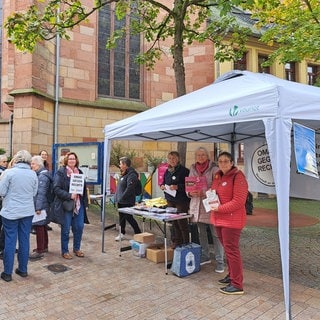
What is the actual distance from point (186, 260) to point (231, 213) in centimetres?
118

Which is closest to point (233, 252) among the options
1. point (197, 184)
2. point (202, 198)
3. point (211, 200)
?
point (211, 200)

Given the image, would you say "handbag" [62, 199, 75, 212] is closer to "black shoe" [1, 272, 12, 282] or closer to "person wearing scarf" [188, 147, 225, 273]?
"black shoe" [1, 272, 12, 282]

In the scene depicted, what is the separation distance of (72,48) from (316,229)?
418 inches

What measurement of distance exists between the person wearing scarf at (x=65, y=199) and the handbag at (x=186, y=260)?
5.61 ft

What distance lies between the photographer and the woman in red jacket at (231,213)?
160 inches

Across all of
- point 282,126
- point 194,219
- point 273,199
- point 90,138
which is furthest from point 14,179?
point 273,199

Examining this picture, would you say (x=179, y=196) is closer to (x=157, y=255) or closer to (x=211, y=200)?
(x=157, y=255)

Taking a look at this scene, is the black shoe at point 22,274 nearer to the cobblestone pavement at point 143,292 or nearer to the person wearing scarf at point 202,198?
the cobblestone pavement at point 143,292

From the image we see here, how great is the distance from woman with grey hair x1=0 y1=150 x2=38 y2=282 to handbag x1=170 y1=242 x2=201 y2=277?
2.04 meters

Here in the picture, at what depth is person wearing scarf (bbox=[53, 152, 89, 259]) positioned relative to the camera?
17.3 feet

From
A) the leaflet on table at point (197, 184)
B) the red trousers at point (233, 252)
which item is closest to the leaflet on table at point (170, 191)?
the leaflet on table at point (197, 184)

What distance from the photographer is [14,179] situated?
443 cm

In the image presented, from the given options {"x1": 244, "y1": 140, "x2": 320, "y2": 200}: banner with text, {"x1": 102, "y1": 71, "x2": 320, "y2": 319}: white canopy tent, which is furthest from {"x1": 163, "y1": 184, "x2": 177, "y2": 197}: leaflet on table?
{"x1": 244, "y1": 140, "x2": 320, "y2": 200}: banner with text

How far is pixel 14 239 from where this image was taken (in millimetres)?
4531
